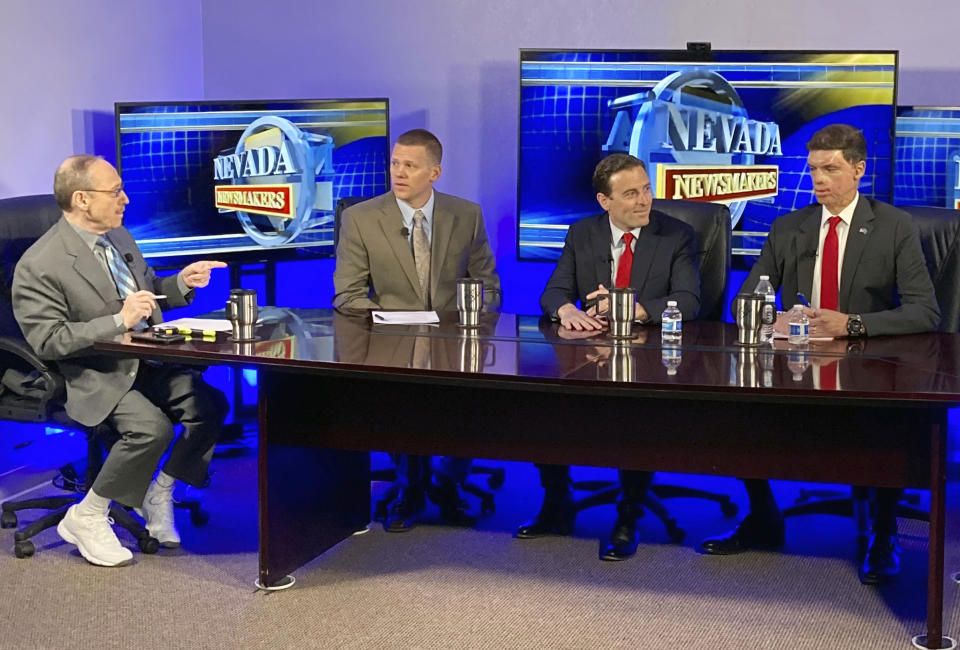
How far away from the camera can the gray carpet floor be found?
3.45 meters

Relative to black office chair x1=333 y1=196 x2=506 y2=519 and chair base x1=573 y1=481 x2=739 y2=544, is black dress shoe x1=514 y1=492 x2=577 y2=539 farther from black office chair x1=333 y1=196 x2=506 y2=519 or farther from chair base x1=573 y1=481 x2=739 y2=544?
black office chair x1=333 y1=196 x2=506 y2=519

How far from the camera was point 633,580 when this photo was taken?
387cm

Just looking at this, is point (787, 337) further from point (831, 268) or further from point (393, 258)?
point (393, 258)

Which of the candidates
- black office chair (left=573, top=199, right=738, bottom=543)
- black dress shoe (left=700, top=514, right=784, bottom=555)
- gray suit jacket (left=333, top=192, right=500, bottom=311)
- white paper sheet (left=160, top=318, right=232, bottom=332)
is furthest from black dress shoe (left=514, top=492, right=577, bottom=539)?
white paper sheet (left=160, top=318, right=232, bottom=332)

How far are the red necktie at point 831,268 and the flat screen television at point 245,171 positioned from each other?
2174 mm

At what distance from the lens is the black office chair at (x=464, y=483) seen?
4.58 metres

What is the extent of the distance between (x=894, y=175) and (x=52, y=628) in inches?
144

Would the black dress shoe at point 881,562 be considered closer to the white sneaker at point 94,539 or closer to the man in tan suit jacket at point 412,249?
the man in tan suit jacket at point 412,249

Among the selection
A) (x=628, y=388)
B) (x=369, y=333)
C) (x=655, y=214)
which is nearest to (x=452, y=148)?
(x=655, y=214)

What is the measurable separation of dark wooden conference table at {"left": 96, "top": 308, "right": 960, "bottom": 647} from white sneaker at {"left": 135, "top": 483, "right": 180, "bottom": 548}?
21.5 inches

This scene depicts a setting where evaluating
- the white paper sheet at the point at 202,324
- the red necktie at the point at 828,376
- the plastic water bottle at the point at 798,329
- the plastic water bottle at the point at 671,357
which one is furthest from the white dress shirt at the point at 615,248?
the white paper sheet at the point at 202,324

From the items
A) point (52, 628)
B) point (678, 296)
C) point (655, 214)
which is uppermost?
point (655, 214)

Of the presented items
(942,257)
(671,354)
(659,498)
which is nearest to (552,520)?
(659,498)

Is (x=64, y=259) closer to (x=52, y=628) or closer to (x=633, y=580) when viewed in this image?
(x=52, y=628)
